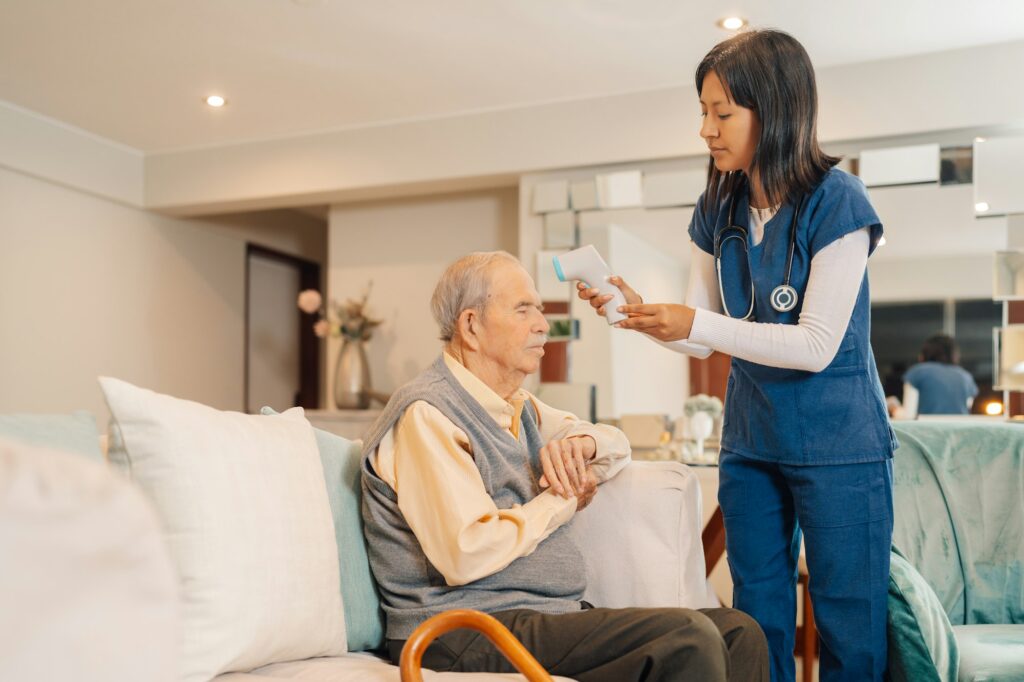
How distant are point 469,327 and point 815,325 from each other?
648 millimetres

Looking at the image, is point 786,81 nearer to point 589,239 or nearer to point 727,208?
point 727,208

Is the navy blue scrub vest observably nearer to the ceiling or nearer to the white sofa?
the white sofa

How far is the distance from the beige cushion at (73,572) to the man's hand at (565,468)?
1.33m

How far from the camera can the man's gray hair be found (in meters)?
1.80

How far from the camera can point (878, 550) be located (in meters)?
1.57

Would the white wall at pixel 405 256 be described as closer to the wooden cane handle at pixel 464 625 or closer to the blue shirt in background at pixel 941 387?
the blue shirt in background at pixel 941 387

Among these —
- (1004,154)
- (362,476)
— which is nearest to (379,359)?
(1004,154)

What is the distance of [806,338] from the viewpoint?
4.98 ft

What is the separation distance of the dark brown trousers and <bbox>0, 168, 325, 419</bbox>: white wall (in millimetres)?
4119

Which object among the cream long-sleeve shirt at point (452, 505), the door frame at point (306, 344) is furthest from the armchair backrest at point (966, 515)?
the door frame at point (306, 344)

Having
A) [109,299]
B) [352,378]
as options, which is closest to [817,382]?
[352,378]

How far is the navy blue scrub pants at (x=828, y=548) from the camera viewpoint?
156 centimetres

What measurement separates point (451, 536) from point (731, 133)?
33.4 inches

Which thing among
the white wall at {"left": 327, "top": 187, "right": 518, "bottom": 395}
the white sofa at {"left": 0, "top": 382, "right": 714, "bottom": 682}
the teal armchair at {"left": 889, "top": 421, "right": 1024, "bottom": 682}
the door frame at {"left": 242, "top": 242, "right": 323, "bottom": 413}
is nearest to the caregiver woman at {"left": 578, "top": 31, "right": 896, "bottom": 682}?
the teal armchair at {"left": 889, "top": 421, "right": 1024, "bottom": 682}
